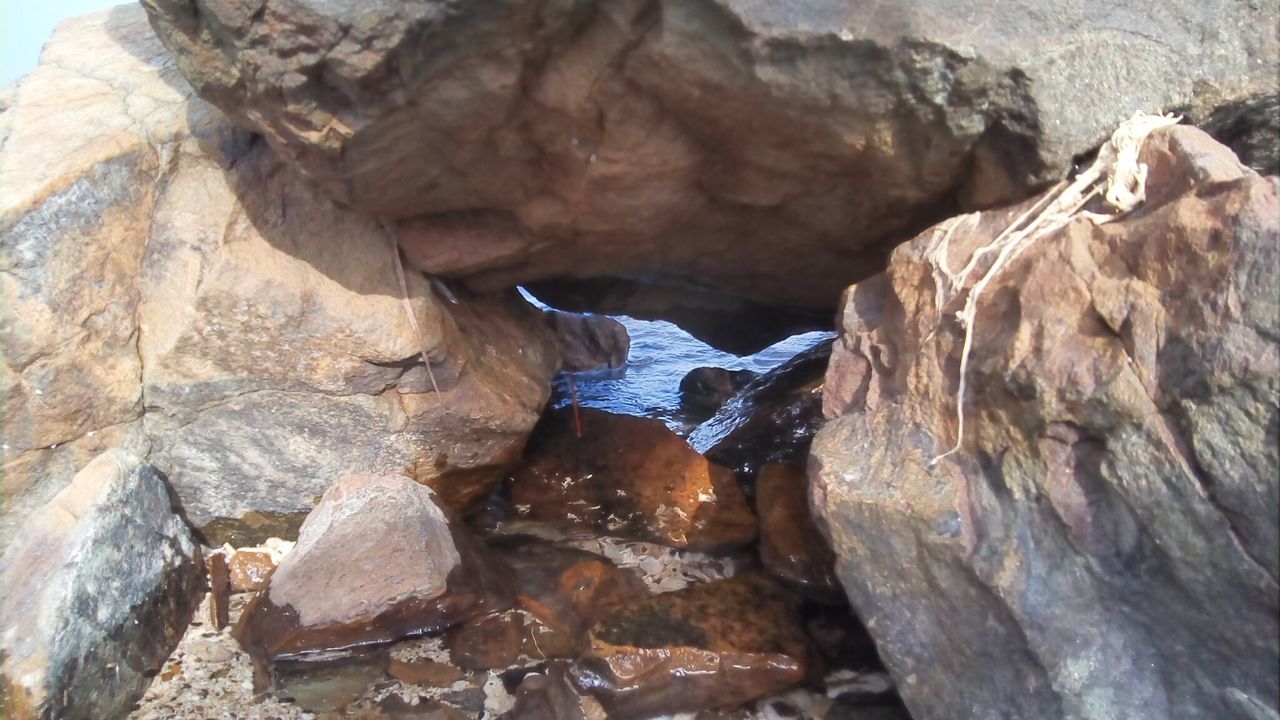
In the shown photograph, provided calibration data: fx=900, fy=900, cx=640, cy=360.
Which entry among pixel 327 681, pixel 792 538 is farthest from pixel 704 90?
pixel 327 681

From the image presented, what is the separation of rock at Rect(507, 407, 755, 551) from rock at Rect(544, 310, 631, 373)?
4.46 ft

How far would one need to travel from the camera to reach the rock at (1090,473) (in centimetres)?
151

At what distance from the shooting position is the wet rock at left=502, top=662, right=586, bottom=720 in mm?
2297

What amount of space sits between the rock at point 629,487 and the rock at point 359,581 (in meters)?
0.70

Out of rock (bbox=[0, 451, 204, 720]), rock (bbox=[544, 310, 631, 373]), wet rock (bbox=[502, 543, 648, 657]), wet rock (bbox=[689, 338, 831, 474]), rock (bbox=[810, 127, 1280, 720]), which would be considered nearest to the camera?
rock (bbox=[810, 127, 1280, 720])

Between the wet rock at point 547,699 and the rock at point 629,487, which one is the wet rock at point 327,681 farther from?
the rock at point 629,487

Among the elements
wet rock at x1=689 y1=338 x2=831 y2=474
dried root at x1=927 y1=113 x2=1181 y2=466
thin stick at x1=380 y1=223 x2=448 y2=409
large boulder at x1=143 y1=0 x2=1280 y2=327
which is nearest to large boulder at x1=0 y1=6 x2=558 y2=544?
thin stick at x1=380 y1=223 x2=448 y2=409

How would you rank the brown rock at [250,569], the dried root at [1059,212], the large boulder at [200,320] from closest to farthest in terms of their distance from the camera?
the dried root at [1059,212] < the large boulder at [200,320] < the brown rock at [250,569]

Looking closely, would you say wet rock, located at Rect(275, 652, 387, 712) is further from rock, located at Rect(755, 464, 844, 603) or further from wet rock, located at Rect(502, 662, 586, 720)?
rock, located at Rect(755, 464, 844, 603)

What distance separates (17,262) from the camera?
2.35 metres

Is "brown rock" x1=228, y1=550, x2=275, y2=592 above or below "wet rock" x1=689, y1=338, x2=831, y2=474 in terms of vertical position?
below

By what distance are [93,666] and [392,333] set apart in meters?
1.12

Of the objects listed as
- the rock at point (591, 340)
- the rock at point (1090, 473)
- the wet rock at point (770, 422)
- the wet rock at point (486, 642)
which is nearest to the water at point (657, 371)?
the rock at point (591, 340)

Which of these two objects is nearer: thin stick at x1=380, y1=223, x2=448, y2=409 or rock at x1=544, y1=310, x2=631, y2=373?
thin stick at x1=380, y1=223, x2=448, y2=409
